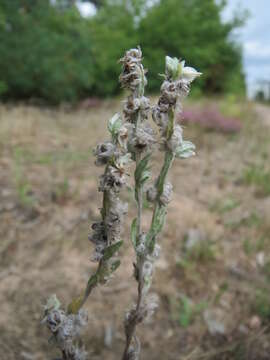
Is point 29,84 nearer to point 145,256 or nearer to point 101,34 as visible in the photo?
A: point 101,34

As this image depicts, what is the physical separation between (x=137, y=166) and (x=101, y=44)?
8078 millimetres

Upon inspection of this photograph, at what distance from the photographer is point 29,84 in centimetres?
664

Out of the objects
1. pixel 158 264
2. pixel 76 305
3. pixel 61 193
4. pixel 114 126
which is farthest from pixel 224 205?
pixel 114 126

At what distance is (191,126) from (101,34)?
416 cm

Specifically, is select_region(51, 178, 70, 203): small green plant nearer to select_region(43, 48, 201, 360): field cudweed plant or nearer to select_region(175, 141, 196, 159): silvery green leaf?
select_region(43, 48, 201, 360): field cudweed plant

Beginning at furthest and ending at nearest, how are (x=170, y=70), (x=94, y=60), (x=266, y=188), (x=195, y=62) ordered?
(x=195, y=62) < (x=94, y=60) < (x=266, y=188) < (x=170, y=70)

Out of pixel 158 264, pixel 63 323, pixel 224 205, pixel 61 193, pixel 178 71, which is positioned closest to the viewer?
pixel 178 71

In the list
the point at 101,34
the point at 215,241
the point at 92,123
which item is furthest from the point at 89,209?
the point at 101,34

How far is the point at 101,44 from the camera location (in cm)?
834

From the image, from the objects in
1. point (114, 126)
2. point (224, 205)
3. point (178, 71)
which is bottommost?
point (224, 205)

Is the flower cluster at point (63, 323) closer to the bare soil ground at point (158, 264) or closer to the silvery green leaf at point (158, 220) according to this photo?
the silvery green leaf at point (158, 220)

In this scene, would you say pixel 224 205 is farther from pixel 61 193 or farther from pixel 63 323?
pixel 63 323

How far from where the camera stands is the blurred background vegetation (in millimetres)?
6293

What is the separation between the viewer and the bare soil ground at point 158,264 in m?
1.72
